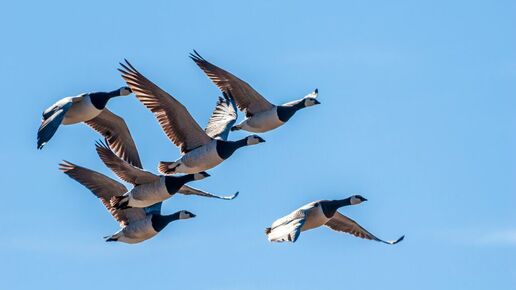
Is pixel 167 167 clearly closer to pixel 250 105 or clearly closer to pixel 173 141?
pixel 173 141

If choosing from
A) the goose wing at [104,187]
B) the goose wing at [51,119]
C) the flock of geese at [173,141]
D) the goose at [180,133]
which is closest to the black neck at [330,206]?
the flock of geese at [173,141]

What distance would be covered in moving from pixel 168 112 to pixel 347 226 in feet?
19.8

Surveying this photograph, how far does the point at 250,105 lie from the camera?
36.7 meters

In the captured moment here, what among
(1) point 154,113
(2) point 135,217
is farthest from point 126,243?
(1) point 154,113

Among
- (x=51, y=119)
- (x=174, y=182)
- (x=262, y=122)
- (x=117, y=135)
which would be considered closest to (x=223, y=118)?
(x=262, y=122)

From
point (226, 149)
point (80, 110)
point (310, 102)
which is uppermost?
point (310, 102)

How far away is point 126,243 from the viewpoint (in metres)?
34.9

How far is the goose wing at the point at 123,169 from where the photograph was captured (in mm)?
33531

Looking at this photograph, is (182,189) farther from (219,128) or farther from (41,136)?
(41,136)

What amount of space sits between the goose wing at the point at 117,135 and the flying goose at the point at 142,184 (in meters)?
2.78

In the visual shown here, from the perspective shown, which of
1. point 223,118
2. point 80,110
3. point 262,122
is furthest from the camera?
point 223,118

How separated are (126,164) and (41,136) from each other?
2042 millimetres

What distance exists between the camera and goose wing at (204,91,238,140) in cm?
3609

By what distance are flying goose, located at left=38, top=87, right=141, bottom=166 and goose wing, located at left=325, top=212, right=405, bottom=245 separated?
4.58 metres
